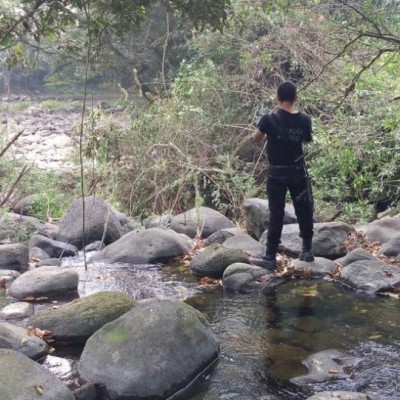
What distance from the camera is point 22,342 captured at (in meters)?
4.48

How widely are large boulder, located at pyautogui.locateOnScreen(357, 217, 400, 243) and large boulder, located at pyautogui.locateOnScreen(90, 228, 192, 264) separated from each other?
2347 mm

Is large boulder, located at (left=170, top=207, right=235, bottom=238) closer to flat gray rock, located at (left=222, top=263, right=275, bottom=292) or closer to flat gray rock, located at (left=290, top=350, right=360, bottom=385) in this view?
flat gray rock, located at (left=222, top=263, right=275, bottom=292)

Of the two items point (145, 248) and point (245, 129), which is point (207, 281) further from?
point (245, 129)

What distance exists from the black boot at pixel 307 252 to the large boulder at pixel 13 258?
3.33 meters

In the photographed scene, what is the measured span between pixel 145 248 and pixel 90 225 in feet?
4.67

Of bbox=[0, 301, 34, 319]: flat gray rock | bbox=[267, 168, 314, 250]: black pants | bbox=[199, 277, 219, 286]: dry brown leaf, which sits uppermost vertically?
bbox=[267, 168, 314, 250]: black pants

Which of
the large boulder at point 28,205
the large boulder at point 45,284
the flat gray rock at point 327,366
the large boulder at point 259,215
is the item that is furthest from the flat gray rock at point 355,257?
the large boulder at point 28,205

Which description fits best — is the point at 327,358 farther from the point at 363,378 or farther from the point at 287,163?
the point at 287,163

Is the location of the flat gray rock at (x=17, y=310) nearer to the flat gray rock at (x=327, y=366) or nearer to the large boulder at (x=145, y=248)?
the large boulder at (x=145, y=248)

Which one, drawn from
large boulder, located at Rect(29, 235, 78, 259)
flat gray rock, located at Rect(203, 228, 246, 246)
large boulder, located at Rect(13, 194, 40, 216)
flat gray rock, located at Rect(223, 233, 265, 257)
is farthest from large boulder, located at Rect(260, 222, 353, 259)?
large boulder, located at Rect(13, 194, 40, 216)

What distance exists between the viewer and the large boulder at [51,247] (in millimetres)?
8062

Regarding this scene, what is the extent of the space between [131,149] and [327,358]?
6.82m

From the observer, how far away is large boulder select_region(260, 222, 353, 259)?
283 inches

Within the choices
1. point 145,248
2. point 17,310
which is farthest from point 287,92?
point 17,310
